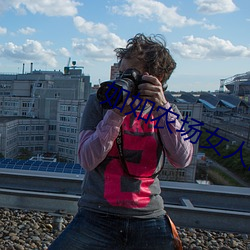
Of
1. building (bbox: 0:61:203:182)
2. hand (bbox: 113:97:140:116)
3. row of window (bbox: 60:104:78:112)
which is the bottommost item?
building (bbox: 0:61:203:182)

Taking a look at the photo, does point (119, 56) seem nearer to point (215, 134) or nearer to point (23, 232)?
point (215, 134)

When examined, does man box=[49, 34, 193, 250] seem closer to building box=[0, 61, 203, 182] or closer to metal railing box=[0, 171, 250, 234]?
metal railing box=[0, 171, 250, 234]

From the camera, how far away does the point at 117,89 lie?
1233 millimetres

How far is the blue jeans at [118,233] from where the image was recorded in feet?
4.66

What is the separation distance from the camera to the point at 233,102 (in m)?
41.1

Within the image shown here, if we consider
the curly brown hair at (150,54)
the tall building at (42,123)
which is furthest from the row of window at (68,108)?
the curly brown hair at (150,54)

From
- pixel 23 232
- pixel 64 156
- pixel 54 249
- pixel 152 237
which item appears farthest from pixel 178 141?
pixel 64 156

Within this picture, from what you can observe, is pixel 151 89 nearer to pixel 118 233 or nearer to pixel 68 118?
pixel 118 233

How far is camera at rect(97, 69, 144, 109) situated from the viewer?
4.06ft

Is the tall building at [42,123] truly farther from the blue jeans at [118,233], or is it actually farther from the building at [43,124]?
the blue jeans at [118,233]

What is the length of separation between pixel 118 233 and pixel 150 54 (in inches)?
30.9

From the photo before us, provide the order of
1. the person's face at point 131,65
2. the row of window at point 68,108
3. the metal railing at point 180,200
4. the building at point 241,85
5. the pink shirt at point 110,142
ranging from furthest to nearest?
the building at point 241,85 → the row of window at point 68,108 → the metal railing at point 180,200 → the person's face at point 131,65 → the pink shirt at point 110,142

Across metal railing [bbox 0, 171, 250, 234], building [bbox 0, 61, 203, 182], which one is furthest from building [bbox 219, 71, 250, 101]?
metal railing [bbox 0, 171, 250, 234]

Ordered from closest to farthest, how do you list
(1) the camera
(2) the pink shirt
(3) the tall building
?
(1) the camera, (2) the pink shirt, (3) the tall building
